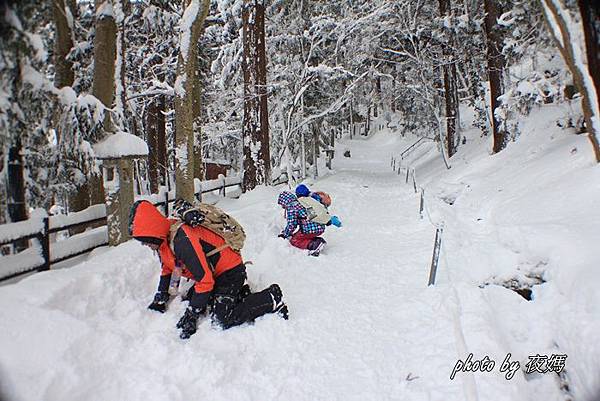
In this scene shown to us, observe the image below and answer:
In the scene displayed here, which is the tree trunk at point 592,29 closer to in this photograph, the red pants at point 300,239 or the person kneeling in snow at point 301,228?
the person kneeling in snow at point 301,228

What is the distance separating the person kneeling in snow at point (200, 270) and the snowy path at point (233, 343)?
14cm

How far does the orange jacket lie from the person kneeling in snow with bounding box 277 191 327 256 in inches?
105

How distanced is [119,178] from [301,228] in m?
3.20

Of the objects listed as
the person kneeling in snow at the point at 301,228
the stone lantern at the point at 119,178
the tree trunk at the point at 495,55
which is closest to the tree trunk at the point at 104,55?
the stone lantern at the point at 119,178

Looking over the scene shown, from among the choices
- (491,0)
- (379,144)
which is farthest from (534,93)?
(379,144)

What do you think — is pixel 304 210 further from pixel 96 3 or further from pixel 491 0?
pixel 491 0

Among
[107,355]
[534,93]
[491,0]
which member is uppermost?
[491,0]

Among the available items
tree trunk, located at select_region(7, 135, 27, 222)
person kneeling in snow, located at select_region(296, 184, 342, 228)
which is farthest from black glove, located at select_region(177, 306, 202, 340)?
person kneeling in snow, located at select_region(296, 184, 342, 228)

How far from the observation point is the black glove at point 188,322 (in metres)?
4.02

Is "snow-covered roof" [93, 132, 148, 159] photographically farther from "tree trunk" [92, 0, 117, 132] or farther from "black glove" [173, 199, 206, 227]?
"black glove" [173, 199, 206, 227]

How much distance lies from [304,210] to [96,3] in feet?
16.0

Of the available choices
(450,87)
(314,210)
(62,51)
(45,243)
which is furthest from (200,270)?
(450,87)

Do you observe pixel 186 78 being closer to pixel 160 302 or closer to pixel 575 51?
pixel 160 302

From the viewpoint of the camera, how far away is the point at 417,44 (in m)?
19.9
